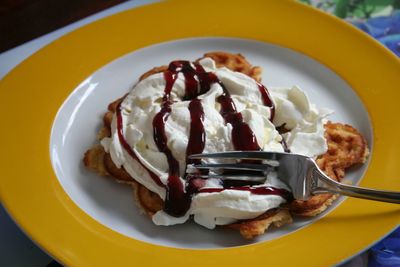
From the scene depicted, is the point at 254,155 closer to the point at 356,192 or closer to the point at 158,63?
the point at 356,192

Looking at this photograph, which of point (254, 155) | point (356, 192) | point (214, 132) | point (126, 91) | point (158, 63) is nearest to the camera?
point (356, 192)

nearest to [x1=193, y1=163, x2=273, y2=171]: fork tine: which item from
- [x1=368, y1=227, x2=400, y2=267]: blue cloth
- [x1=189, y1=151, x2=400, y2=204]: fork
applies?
[x1=189, y1=151, x2=400, y2=204]: fork

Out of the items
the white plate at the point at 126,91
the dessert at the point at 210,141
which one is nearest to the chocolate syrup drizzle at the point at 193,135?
the dessert at the point at 210,141

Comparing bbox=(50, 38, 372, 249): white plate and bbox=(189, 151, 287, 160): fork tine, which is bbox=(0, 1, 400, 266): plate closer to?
bbox=(50, 38, 372, 249): white plate

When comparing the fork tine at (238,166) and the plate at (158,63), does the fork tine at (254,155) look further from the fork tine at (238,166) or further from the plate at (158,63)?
the plate at (158,63)

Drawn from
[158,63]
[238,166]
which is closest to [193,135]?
[238,166]

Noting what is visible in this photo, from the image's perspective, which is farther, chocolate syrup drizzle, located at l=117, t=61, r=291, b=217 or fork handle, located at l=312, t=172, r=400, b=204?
chocolate syrup drizzle, located at l=117, t=61, r=291, b=217

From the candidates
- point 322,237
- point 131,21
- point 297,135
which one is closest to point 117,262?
point 322,237
